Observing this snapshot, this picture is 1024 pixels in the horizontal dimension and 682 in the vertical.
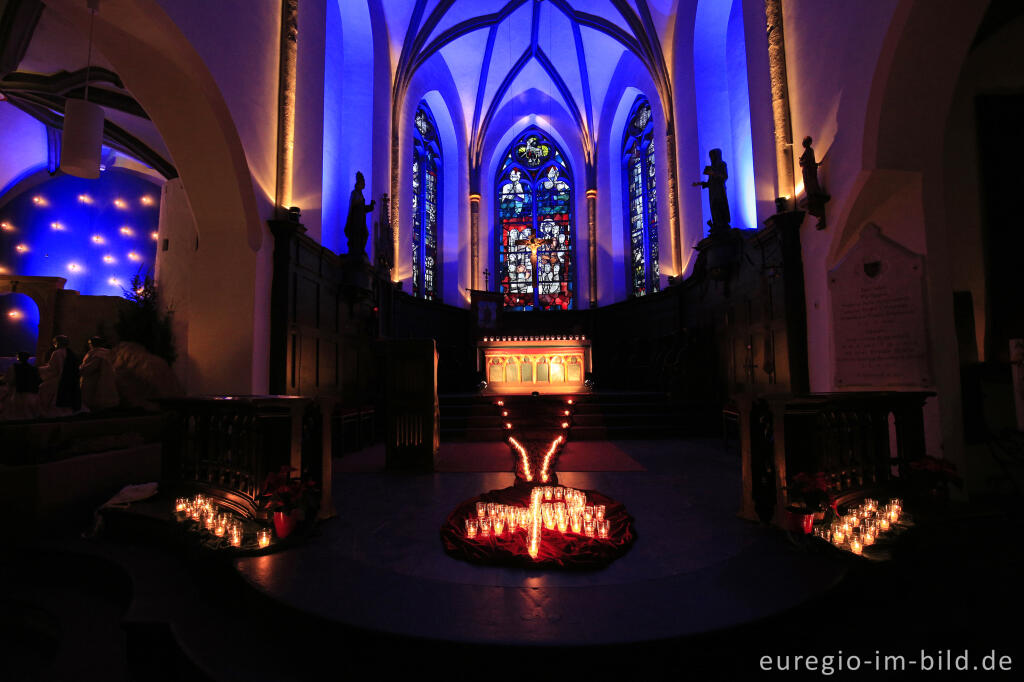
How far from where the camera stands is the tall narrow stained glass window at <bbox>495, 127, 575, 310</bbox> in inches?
630

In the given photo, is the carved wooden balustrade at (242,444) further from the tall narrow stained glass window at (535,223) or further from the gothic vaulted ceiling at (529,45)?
the tall narrow stained glass window at (535,223)

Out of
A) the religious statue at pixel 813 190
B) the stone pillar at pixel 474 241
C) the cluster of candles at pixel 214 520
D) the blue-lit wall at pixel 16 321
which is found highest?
the stone pillar at pixel 474 241

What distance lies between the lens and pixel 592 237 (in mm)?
15602

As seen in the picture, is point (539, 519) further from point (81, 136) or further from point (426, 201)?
point (426, 201)

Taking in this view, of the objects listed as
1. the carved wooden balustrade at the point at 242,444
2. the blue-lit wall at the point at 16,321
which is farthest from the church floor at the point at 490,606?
the blue-lit wall at the point at 16,321

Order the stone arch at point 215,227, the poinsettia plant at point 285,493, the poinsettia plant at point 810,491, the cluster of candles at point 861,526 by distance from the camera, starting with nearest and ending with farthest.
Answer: the cluster of candles at point 861,526
the poinsettia plant at point 810,491
the poinsettia plant at point 285,493
the stone arch at point 215,227

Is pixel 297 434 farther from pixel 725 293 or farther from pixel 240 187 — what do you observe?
pixel 725 293

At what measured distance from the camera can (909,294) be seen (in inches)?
176

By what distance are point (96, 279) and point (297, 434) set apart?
13485 millimetres

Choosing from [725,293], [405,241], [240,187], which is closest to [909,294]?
[725,293]

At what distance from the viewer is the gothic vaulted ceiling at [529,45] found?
11.4 meters

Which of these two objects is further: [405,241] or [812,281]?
[405,241]

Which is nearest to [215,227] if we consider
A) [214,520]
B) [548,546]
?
[214,520]

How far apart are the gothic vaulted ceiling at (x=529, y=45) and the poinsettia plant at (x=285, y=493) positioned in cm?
1120
